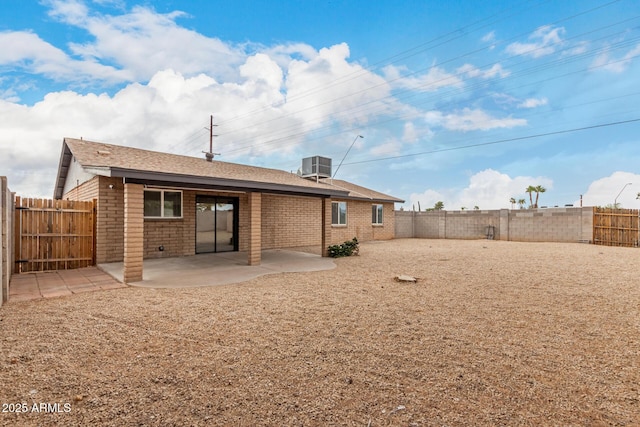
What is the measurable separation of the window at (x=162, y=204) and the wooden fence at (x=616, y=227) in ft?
68.4

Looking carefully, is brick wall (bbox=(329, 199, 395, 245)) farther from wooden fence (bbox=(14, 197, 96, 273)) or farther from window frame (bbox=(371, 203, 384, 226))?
wooden fence (bbox=(14, 197, 96, 273))

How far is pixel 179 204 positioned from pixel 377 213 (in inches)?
500

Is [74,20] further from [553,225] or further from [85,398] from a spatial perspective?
[553,225]

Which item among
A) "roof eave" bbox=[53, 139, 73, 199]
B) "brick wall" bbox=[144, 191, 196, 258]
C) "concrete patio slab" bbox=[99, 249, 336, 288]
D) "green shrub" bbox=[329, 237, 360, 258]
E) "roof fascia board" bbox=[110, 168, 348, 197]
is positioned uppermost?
"roof eave" bbox=[53, 139, 73, 199]

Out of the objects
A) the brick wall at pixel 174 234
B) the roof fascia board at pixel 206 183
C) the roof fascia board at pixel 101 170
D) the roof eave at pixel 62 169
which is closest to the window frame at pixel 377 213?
the roof fascia board at pixel 206 183

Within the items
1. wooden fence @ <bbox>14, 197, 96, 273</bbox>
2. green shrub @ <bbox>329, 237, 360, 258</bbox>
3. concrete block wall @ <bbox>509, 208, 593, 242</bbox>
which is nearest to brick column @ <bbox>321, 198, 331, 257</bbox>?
green shrub @ <bbox>329, 237, 360, 258</bbox>

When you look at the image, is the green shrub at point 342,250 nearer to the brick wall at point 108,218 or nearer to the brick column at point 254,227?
the brick column at point 254,227

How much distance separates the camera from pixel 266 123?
25.4 metres

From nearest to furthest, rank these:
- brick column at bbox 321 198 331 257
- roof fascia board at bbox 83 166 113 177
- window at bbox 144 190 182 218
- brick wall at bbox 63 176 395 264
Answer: roof fascia board at bbox 83 166 113 177 < brick wall at bbox 63 176 395 264 < window at bbox 144 190 182 218 < brick column at bbox 321 198 331 257

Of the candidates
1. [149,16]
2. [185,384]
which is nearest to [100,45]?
[149,16]

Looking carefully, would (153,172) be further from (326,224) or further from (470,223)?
(470,223)

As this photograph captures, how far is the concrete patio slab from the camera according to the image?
271 inches

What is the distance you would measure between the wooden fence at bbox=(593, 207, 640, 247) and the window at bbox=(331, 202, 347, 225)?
13631 millimetres

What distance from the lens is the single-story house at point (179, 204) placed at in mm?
6855
